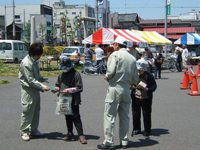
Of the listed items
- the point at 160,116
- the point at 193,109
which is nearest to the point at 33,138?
the point at 160,116

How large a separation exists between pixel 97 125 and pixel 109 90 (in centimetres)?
222

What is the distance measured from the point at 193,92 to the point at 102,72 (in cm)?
1051

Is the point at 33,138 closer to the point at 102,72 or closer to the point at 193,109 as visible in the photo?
the point at 193,109

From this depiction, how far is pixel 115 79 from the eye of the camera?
22.5 ft

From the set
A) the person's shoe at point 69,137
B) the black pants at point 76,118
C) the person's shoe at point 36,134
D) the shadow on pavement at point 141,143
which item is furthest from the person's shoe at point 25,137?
the shadow on pavement at point 141,143

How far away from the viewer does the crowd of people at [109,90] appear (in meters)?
6.86

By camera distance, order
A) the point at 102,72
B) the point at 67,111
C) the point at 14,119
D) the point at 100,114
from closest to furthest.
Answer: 1. the point at 67,111
2. the point at 14,119
3. the point at 100,114
4. the point at 102,72

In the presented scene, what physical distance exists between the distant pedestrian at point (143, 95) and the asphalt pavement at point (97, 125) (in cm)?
26

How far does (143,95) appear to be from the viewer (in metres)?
7.92

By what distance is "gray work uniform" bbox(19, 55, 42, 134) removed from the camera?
24.6 feet

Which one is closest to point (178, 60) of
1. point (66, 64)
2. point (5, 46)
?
point (5, 46)

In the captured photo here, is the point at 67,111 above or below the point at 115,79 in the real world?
below

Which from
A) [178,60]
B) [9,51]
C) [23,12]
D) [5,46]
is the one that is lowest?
[178,60]

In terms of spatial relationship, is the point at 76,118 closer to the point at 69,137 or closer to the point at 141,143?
the point at 69,137
